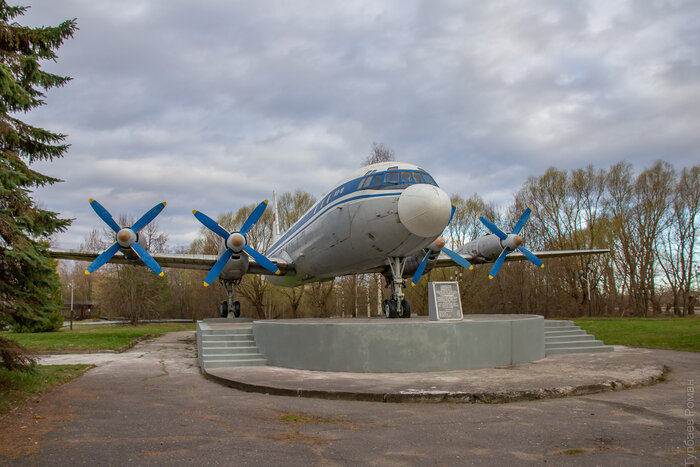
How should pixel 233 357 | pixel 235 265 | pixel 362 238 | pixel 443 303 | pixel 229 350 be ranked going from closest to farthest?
pixel 443 303, pixel 233 357, pixel 229 350, pixel 362 238, pixel 235 265

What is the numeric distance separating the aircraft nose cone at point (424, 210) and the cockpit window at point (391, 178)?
0.76 m

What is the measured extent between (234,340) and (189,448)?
810 centimetres

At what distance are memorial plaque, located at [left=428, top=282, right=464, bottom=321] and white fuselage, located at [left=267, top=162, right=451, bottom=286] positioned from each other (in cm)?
172

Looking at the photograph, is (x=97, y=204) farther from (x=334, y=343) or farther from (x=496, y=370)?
(x=496, y=370)

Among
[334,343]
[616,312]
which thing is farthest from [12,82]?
[616,312]

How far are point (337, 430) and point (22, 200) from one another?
617 cm

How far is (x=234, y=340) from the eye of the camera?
13.1m

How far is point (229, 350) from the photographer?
12375 millimetres

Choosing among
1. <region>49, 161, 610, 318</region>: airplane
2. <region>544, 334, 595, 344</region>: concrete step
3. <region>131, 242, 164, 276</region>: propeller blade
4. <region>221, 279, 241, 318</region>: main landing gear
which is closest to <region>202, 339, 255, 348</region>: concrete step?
<region>49, 161, 610, 318</region>: airplane

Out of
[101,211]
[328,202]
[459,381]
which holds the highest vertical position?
[328,202]

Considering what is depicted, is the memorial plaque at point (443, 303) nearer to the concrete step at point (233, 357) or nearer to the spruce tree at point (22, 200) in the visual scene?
the concrete step at point (233, 357)

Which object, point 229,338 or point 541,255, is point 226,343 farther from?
point 541,255

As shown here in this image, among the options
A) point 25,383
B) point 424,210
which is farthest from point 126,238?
point 424,210

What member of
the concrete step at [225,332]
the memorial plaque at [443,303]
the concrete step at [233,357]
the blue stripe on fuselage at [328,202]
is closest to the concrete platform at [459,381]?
the concrete step at [233,357]
